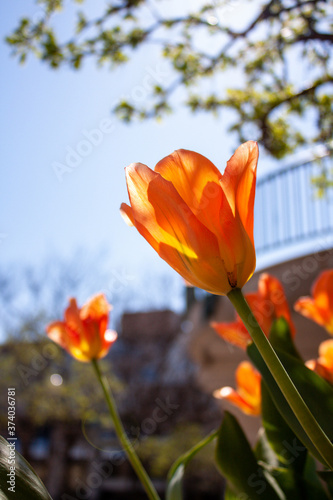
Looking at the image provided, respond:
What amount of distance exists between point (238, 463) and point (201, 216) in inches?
9.1

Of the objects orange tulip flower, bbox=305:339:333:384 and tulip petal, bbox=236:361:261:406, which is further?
tulip petal, bbox=236:361:261:406

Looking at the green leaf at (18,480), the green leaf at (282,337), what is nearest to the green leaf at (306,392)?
the green leaf at (282,337)

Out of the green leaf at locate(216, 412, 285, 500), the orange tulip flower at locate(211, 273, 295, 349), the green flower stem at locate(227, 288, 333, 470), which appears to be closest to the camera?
the green flower stem at locate(227, 288, 333, 470)

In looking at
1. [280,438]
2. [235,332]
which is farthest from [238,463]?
[235,332]

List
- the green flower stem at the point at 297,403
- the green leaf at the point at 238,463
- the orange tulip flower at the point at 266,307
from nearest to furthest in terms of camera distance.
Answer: the green flower stem at the point at 297,403
the green leaf at the point at 238,463
the orange tulip flower at the point at 266,307

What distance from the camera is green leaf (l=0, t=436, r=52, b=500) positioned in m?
0.26

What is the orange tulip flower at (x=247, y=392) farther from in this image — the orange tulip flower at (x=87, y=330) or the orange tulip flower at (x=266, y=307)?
the orange tulip flower at (x=87, y=330)

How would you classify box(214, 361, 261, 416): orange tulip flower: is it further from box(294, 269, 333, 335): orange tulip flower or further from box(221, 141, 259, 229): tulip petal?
box(221, 141, 259, 229): tulip petal

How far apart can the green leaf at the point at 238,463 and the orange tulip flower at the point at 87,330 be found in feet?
0.73

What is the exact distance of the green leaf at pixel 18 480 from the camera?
10.2 inches

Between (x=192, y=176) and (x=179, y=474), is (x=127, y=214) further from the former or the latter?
(x=179, y=474)

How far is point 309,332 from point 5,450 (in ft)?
3.08

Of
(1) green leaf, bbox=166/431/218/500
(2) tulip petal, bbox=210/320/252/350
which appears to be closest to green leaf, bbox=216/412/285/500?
(1) green leaf, bbox=166/431/218/500

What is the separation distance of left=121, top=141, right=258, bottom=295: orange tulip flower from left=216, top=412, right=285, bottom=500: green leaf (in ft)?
0.58
